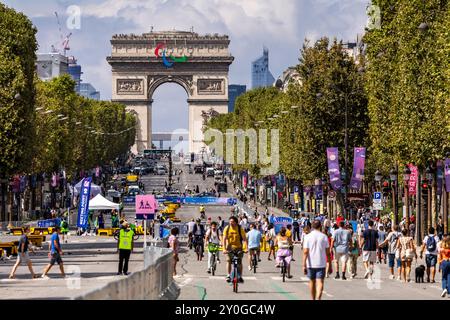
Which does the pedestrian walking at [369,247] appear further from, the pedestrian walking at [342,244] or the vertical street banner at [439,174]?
the vertical street banner at [439,174]

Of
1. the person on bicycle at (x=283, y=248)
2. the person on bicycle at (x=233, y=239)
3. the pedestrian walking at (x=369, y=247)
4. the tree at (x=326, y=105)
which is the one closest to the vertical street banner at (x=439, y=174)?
the tree at (x=326, y=105)

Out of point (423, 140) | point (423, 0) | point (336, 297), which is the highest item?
point (423, 0)

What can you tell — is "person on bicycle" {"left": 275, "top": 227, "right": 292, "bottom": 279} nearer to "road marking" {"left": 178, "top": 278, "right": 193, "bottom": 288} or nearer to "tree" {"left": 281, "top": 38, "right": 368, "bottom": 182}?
"road marking" {"left": 178, "top": 278, "right": 193, "bottom": 288}

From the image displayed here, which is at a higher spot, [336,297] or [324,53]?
[324,53]

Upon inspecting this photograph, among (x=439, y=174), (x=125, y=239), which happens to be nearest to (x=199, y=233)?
(x=125, y=239)

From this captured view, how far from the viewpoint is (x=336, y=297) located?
35469 millimetres

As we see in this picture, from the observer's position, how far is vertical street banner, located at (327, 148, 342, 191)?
82500 mm

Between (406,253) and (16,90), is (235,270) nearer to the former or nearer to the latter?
(406,253)

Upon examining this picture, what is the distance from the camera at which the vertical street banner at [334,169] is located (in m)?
82.5

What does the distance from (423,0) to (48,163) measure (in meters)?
56.5
